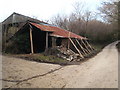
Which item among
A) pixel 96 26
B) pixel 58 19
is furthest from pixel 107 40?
pixel 58 19

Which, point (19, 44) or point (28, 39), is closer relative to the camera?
point (19, 44)

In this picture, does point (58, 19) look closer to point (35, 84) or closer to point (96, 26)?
point (96, 26)

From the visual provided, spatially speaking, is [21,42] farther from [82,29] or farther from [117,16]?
[82,29]

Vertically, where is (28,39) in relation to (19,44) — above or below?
above

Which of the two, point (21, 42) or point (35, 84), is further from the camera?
point (21, 42)

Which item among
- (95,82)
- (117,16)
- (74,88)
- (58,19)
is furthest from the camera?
(58,19)

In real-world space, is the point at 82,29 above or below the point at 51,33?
above

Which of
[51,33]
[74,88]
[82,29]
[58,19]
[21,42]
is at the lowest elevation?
[74,88]

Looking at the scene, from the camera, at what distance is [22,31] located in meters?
13.8

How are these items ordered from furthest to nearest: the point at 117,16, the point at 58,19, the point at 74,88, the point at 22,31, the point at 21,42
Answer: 1. the point at 58,19
2. the point at 117,16
3. the point at 22,31
4. the point at 21,42
5. the point at 74,88

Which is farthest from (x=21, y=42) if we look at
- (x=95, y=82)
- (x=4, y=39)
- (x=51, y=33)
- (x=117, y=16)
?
(x=117, y=16)

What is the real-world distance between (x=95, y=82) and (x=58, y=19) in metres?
38.0

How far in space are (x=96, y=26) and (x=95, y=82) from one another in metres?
30.2

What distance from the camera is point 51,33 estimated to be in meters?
14.4
